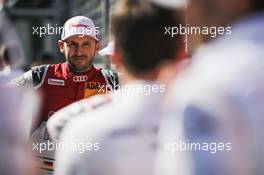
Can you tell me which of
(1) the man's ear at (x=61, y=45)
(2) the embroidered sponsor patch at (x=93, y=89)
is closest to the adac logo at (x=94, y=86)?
(2) the embroidered sponsor patch at (x=93, y=89)

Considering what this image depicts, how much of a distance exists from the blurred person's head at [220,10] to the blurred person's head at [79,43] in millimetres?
682

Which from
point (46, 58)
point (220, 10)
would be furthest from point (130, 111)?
point (46, 58)

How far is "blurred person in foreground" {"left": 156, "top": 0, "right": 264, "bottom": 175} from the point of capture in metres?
0.69

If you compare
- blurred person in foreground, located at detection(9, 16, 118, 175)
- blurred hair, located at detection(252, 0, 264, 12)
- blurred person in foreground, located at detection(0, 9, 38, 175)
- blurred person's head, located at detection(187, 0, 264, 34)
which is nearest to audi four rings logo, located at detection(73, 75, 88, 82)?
blurred person in foreground, located at detection(9, 16, 118, 175)

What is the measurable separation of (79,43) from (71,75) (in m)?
0.08

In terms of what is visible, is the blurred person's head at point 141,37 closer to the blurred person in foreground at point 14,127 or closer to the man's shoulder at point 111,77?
the blurred person in foreground at point 14,127

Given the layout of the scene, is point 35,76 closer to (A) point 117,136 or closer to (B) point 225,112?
(A) point 117,136

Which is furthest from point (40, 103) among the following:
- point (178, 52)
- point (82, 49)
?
point (178, 52)

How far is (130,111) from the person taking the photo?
905 millimetres

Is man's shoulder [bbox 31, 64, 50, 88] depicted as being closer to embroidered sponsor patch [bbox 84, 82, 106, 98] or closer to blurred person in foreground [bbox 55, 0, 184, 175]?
embroidered sponsor patch [bbox 84, 82, 106, 98]

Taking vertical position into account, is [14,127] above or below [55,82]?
below

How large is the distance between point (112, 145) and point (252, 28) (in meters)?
0.27

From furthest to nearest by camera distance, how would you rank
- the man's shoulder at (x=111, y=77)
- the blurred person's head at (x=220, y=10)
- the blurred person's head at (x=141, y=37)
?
1. the man's shoulder at (x=111, y=77)
2. the blurred person's head at (x=141, y=37)
3. the blurred person's head at (x=220, y=10)

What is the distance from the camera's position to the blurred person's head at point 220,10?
786 mm
